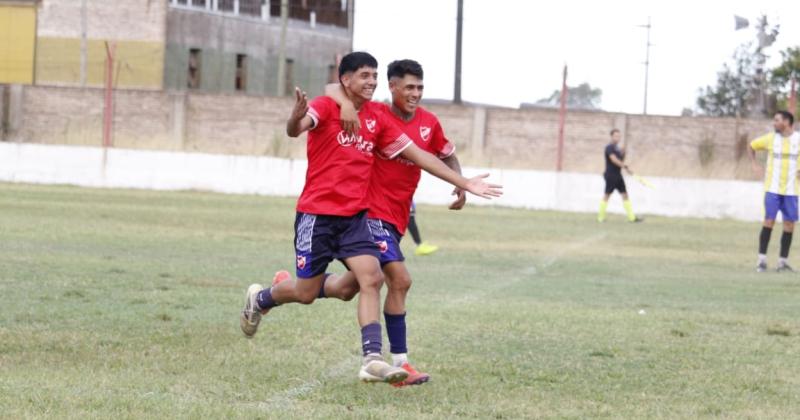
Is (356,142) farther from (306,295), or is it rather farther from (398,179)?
(306,295)

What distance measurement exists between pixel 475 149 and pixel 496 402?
36.6m

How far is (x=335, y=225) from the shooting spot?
7.72 meters

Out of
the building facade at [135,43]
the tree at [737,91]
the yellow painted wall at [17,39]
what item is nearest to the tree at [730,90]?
the tree at [737,91]

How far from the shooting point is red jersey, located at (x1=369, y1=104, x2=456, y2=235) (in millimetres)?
8180

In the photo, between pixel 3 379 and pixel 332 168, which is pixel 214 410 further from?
pixel 332 168

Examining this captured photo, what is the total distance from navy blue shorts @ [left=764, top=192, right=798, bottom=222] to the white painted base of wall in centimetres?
1441

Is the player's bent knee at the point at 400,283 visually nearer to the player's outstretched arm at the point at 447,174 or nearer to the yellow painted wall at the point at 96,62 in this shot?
the player's outstretched arm at the point at 447,174

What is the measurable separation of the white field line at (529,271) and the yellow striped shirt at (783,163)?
2.97m

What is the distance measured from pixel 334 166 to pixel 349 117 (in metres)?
0.31

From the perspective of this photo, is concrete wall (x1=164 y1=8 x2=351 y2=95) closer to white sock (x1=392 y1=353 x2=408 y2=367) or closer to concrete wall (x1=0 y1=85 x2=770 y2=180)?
concrete wall (x1=0 y1=85 x2=770 y2=180)

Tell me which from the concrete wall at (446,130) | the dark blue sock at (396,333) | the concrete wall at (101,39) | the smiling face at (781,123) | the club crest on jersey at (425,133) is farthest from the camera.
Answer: the concrete wall at (101,39)

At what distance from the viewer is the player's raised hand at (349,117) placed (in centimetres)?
751

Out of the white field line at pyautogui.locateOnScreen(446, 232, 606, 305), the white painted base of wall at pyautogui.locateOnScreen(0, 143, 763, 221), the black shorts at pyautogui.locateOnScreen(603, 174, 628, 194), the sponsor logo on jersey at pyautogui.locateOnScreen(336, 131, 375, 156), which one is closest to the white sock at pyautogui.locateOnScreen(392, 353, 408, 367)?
the sponsor logo on jersey at pyautogui.locateOnScreen(336, 131, 375, 156)

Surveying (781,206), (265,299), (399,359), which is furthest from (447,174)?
(781,206)
